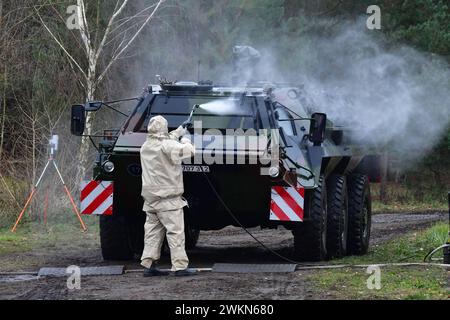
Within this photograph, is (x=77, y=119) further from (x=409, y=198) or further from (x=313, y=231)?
(x=409, y=198)

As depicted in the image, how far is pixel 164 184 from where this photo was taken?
10961 mm

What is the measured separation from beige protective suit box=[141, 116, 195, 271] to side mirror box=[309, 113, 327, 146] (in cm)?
195

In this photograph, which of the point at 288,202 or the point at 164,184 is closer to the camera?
the point at 164,184

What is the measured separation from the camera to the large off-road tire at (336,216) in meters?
13.2

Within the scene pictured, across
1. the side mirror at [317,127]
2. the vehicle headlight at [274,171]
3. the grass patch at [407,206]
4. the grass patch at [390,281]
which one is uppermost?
the side mirror at [317,127]

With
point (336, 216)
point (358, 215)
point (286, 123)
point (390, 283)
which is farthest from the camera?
point (358, 215)

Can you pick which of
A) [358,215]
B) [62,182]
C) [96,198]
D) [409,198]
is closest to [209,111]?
→ [96,198]

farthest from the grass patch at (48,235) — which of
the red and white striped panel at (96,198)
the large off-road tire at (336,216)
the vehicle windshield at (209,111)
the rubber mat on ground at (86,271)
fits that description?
the large off-road tire at (336,216)

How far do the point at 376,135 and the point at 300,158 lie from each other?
493 centimetres

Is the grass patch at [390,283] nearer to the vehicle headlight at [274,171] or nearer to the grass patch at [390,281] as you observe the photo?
the grass patch at [390,281]

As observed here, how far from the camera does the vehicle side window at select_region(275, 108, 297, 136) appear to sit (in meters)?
12.5

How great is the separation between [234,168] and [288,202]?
0.73 m

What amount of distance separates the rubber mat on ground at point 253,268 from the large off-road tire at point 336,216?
148cm
